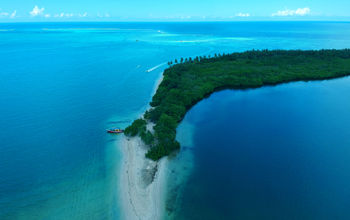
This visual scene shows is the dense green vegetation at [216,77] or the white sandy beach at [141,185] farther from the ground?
the dense green vegetation at [216,77]

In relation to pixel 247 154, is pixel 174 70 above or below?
above

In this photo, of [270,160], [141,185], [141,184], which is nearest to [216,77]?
[270,160]

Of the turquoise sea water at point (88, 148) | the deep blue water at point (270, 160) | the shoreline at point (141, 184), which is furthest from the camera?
the turquoise sea water at point (88, 148)

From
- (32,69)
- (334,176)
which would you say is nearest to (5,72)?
(32,69)

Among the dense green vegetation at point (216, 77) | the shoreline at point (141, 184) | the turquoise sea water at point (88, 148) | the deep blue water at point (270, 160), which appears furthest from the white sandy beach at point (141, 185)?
the deep blue water at point (270, 160)

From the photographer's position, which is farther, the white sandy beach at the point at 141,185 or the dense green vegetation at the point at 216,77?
the dense green vegetation at the point at 216,77

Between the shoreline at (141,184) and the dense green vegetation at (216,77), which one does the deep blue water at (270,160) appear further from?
the dense green vegetation at (216,77)

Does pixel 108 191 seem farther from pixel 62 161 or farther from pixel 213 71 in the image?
pixel 213 71
